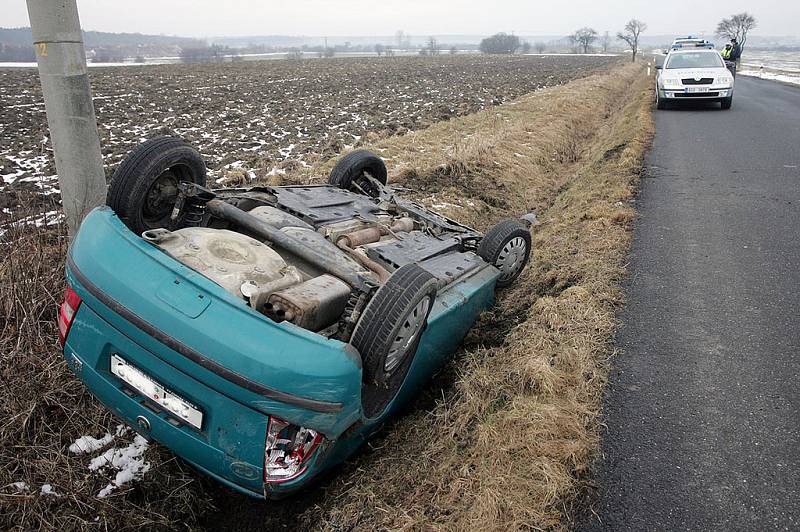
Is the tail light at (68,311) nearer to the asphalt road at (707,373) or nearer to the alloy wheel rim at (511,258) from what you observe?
the asphalt road at (707,373)

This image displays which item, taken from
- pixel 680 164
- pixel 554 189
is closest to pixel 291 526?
pixel 554 189

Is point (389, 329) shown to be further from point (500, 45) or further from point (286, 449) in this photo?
point (500, 45)

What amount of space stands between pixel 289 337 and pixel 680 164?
783 centimetres

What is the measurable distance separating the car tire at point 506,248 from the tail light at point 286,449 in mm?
2064

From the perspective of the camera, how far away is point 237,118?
1592cm

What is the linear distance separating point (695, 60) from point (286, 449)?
14.6 metres

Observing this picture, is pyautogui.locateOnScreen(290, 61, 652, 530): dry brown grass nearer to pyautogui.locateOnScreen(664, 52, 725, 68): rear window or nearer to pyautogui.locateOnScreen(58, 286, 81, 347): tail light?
pyautogui.locateOnScreen(58, 286, 81, 347): tail light

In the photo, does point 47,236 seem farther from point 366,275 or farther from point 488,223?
point 488,223

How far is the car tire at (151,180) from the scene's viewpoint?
10.3 feet

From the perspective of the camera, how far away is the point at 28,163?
30.5 ft

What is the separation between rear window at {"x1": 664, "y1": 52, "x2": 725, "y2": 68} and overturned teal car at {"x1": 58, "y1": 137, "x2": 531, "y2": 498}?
1279 cm

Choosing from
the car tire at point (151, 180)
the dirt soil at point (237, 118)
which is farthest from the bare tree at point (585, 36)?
the car tire at point (151, 180)

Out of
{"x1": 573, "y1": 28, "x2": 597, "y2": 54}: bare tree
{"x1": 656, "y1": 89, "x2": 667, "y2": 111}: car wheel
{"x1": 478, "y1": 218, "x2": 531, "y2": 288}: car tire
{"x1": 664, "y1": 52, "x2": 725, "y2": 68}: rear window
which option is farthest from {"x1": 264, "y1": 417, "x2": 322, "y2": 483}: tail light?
{"x1": 573, "y1": 28, "x2": 597, "y2": 54}: bare tree

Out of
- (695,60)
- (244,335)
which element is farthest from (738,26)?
(244,335)
